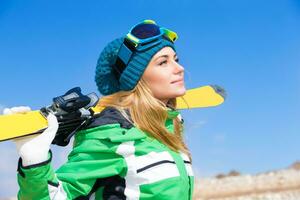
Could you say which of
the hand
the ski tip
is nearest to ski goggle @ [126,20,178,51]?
the hand

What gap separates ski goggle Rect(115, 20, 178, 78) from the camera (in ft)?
11.7

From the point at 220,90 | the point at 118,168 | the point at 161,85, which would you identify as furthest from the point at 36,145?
the point at 220,90

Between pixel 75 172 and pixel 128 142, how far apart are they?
31 cm

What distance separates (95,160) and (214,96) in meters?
1.68

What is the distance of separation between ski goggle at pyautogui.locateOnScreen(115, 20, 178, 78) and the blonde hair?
0.18 meters

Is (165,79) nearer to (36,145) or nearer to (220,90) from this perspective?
(36,145)

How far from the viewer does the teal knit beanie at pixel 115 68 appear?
11.5 feet

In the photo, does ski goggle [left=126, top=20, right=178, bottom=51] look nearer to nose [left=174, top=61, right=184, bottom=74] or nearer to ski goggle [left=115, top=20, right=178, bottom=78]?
ski goggle [left=115, top=20, right=178, bottom=78]

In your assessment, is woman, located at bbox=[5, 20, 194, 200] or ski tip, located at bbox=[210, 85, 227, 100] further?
ski tip, located at bbox=[210, 85, 227, 100]

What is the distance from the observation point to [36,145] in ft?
9.55

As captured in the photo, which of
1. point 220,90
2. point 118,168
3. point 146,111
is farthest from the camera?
point 220,90

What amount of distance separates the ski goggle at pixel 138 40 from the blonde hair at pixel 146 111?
0.18m

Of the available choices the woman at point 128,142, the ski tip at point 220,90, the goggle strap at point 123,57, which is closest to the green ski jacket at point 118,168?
the woman at point 128,142

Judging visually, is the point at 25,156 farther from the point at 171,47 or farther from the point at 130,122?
the point at 171,47
